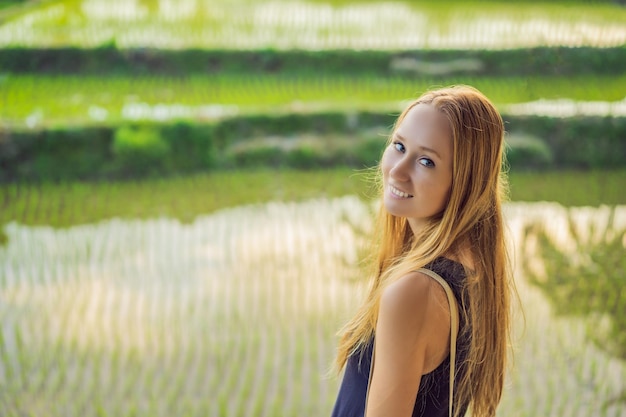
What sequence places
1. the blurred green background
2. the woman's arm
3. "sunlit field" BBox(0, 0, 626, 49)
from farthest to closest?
"sunlit field" BBox(0, 0, 626, 49)
the blurred green background
the woman's arm

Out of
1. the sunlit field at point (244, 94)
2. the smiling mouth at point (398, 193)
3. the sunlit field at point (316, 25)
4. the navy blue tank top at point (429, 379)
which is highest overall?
the sunlit field at point (316, 25)

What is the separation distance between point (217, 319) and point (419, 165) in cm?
198

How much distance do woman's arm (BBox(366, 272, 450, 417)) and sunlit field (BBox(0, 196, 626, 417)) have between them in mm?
975

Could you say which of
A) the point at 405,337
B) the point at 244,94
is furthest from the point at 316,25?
the point at 405,337

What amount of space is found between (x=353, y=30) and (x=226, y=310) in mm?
3082

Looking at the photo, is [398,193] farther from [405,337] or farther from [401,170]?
[405,337]

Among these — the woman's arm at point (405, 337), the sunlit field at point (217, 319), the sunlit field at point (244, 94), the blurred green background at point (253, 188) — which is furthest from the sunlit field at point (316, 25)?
the woman's arm at point (405, 337)

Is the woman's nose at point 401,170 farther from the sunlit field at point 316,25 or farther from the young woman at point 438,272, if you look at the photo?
the sunlit field at point 316,25

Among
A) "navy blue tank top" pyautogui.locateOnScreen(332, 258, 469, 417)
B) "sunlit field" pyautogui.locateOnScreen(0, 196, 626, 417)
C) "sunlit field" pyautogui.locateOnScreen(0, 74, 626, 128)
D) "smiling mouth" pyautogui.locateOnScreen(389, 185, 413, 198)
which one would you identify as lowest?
"sunlit field" pyautogui.locateOnScreen(0, 196, 626, 417)

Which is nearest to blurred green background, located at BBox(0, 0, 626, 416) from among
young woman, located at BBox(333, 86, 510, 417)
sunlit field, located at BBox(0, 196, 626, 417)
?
sunlit field, located at BBox(0, 196, 626, 417)

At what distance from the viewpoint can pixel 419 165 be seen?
91 centimetres

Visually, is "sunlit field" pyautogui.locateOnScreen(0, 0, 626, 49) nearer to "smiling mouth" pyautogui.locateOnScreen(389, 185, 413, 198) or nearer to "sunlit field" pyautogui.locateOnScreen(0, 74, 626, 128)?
"sunlit field" pyautogui.locateOnScreen(0, 74, 626, 128)

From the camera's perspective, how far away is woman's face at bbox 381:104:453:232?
894mm

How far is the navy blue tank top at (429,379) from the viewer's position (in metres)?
0.90
